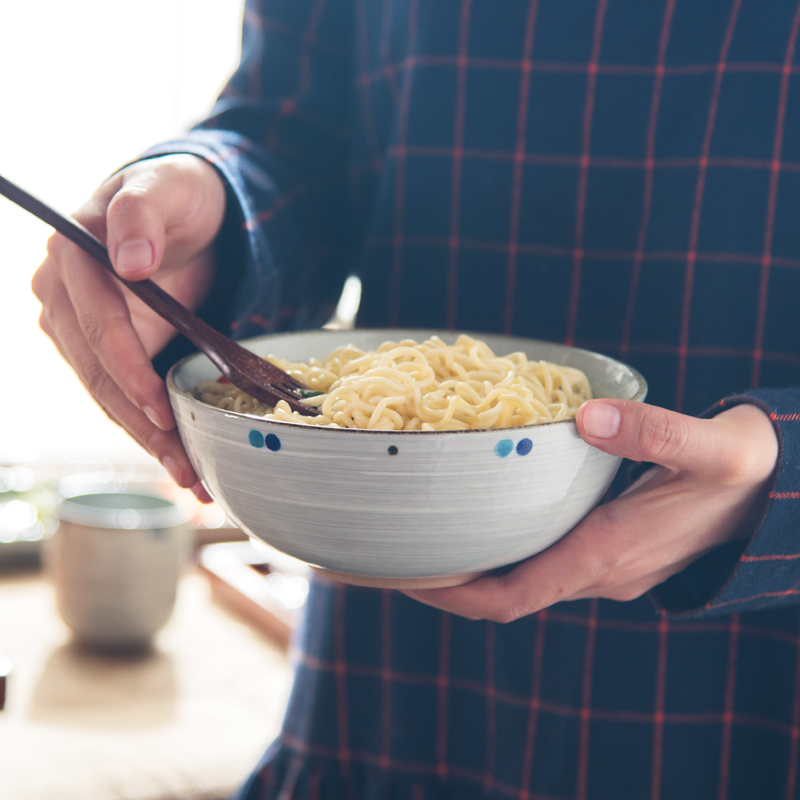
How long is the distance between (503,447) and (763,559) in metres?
0.31

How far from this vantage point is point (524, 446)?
53 cm

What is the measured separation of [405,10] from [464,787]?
1020 mm

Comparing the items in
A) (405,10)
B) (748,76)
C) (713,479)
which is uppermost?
(405,10)

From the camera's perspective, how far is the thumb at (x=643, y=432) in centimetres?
54

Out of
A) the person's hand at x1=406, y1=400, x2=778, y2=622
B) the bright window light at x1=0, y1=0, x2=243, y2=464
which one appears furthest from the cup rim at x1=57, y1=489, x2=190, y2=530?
the bright window light at x1=0, y1=0, x2=243, y2=464

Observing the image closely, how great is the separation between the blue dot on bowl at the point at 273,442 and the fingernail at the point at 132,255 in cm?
21

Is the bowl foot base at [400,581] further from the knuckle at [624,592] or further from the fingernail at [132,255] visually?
the fingernail at [132,255]

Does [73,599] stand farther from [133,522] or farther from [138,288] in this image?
[138,288]

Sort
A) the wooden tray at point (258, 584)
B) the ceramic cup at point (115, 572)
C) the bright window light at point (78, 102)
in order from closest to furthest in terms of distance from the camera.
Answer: the ceramic cup at point (115, 572) < the wooden tray at point (258, 584) < the bright window light at point (78, 102)

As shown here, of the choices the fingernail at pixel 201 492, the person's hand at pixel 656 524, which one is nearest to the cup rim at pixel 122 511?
the fingernail at pixel 201 492

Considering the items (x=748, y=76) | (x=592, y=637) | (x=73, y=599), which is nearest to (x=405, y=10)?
(x=748, y=76)

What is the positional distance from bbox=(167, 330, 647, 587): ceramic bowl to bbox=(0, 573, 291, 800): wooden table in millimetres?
540

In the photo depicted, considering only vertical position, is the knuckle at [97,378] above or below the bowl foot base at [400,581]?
above

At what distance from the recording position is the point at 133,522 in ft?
3.89
